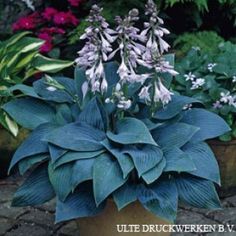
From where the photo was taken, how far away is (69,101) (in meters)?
3.05

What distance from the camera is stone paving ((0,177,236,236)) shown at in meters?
3.46

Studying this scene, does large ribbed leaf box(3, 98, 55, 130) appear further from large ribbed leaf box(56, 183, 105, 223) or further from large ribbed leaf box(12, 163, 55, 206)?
large ribbed leaf box(56, 183, 105, 223)

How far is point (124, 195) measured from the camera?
275 centimetres

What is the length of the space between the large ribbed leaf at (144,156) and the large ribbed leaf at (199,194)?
175mm

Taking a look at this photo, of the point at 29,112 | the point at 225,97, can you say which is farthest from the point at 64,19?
the point at 29,112

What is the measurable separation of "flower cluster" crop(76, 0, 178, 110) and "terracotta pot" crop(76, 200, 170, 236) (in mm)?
441

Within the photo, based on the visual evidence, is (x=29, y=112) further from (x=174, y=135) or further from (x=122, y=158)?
(x=174, y=135)

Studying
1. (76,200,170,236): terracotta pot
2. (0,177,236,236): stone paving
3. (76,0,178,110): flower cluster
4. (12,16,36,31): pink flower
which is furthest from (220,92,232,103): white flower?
(12,16,36,31): pink flower

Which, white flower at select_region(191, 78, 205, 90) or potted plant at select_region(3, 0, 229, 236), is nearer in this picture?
potted plant at select_region(3, 0, 229, 236)

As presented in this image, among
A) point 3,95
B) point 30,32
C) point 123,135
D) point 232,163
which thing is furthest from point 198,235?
point 30,32

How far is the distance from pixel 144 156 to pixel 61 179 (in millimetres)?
355

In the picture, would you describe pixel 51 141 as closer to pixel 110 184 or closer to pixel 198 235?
pixel 110 184


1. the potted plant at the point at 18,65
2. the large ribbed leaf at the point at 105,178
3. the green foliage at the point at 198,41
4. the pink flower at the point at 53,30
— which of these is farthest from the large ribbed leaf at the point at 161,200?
the pink flower at the point at 53,30

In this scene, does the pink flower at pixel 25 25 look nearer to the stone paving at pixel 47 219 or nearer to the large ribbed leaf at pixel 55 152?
the stone paving at pixel 47 219
